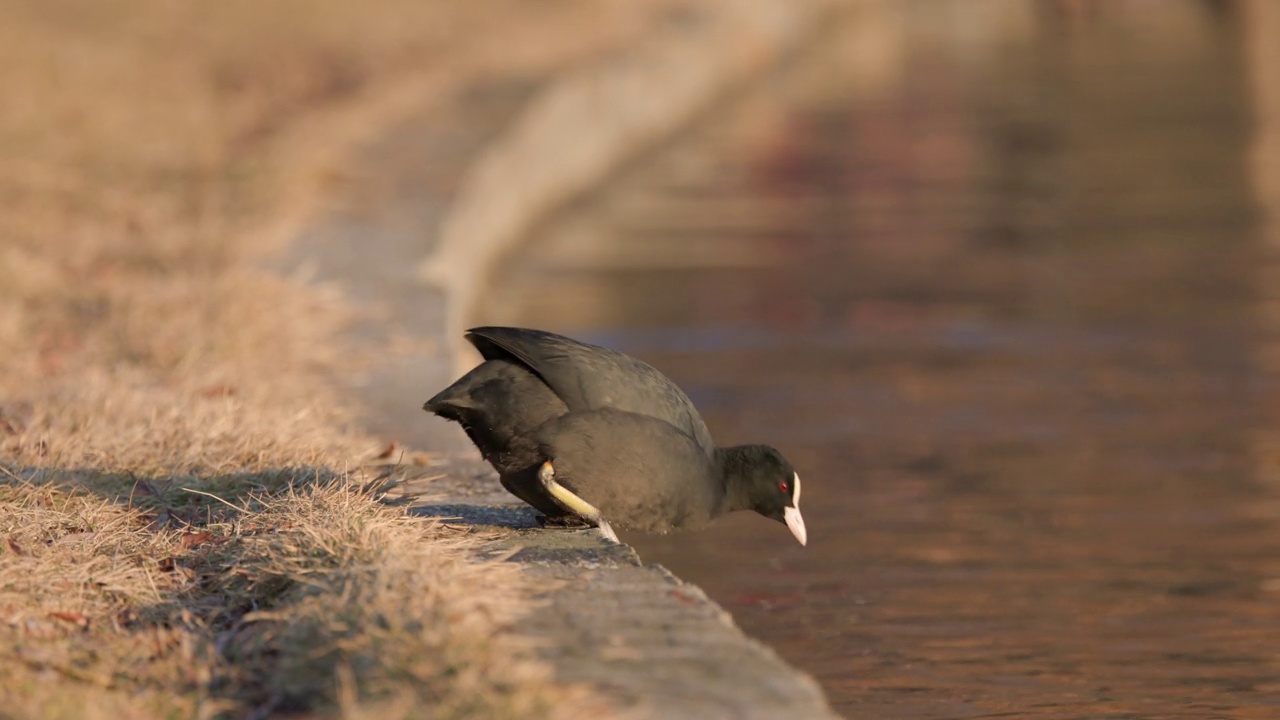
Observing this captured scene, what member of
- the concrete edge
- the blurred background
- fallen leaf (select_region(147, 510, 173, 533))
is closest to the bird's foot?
the blurred background

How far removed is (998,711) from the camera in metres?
6.32

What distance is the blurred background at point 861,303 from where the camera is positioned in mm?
7336

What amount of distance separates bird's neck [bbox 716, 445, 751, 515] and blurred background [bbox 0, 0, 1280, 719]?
2.07ft

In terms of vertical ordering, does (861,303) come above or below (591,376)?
below

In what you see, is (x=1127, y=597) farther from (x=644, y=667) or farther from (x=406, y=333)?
(x=406, y=333)

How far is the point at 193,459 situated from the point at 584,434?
166 centimetres

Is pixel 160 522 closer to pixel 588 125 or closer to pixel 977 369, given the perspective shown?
pixel 977 369

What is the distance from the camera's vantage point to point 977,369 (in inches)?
426

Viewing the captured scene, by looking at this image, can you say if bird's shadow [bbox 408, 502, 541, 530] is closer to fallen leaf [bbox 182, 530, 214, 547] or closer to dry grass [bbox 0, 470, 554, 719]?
dry grass [bbox 0, 470, 554, 719]

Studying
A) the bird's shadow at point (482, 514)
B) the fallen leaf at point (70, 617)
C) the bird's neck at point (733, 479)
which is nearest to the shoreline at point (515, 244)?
the bird's shadow at point (482, 514)

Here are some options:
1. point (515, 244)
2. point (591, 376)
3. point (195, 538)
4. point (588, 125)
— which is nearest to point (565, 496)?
point (591, 376)

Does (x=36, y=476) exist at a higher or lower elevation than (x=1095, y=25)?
lower

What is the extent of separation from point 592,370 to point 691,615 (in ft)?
2.91

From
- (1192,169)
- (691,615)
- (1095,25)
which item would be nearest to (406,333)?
(691,615)
